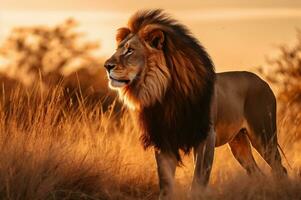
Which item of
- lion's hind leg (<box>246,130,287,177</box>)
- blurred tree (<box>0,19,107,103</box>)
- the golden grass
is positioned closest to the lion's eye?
the golden grass

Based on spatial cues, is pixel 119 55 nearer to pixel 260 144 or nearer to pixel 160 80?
pixel 160 80

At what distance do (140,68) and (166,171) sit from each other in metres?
0.85

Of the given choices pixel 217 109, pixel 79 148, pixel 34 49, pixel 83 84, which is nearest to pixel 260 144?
pixel 217 109

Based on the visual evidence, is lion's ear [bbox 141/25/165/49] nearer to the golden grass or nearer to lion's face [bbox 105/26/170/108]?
lion's face [bbox 105/26/170/108]

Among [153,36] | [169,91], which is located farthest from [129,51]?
[169,91]

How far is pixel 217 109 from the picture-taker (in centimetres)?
664

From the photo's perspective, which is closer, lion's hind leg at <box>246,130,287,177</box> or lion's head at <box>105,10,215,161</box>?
lion's head at <box>105,10,215,161</box>

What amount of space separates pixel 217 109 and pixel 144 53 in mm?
1000

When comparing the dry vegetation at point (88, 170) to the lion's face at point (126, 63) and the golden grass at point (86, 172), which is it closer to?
the golden grass at point (86, 172)

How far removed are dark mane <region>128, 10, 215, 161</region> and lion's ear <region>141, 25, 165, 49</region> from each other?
108mm

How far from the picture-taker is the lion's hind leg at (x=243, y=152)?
289 inches

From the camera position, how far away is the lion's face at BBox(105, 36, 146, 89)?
5824 millimetres

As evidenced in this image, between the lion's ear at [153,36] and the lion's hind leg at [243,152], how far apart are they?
1.62 metres

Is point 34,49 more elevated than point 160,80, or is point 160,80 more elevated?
point 160,80
